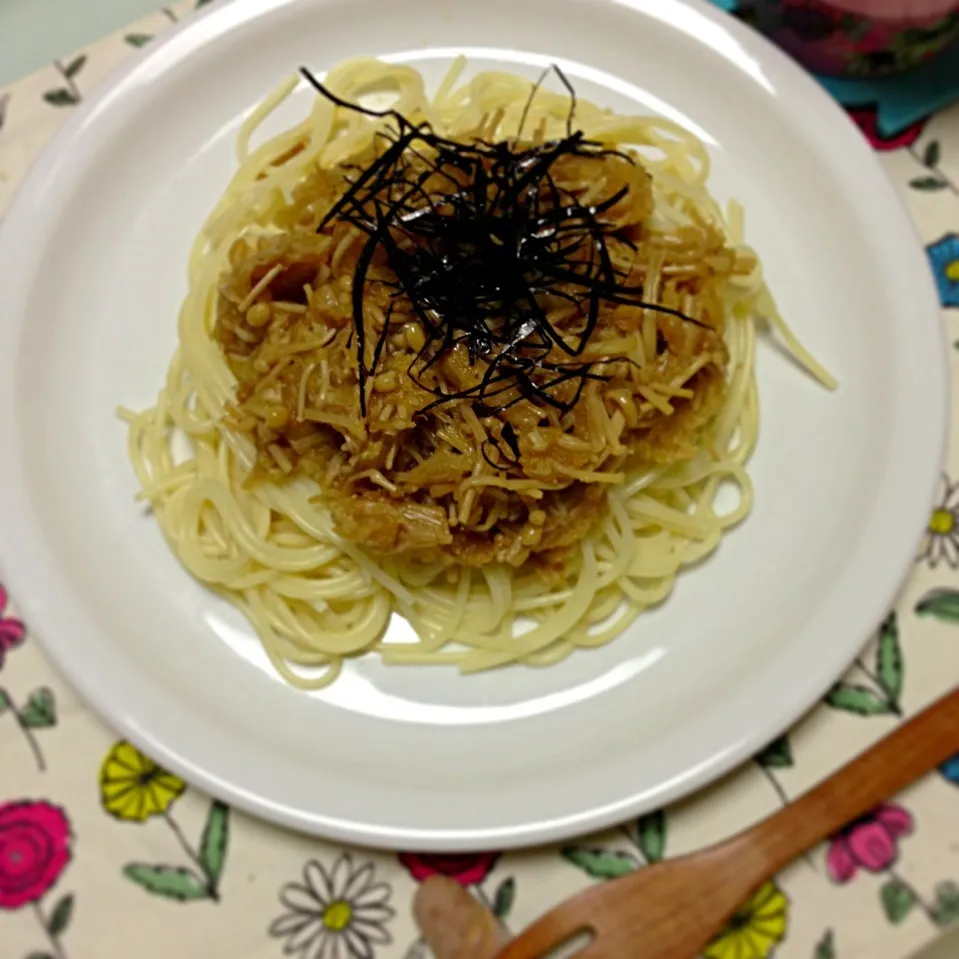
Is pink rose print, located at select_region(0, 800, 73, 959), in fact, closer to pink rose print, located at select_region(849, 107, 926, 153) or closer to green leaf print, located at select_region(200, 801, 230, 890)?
green leaf print, located at select_region(200, 801, 230, 890)

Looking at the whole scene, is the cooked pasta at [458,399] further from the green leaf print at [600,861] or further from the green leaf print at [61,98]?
the green leaf print at [61,98]

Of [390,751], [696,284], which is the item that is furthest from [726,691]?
[696,284]

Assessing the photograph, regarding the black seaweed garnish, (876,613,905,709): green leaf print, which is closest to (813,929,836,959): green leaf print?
(876,613,905,709): green leaf print

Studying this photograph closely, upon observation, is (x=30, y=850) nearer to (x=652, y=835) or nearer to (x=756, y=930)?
(x=652, y=835)

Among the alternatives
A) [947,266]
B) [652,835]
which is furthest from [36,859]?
[947,266]

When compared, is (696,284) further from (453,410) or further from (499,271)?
(453,410)

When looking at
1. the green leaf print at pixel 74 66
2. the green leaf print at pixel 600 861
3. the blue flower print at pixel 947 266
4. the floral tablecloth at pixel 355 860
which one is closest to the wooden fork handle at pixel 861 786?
the floral tablecloth at pixel 355 860

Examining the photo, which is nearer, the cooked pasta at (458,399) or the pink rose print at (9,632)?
the cooked pasta at (458,399)

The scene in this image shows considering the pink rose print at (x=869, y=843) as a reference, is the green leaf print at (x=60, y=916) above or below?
above
